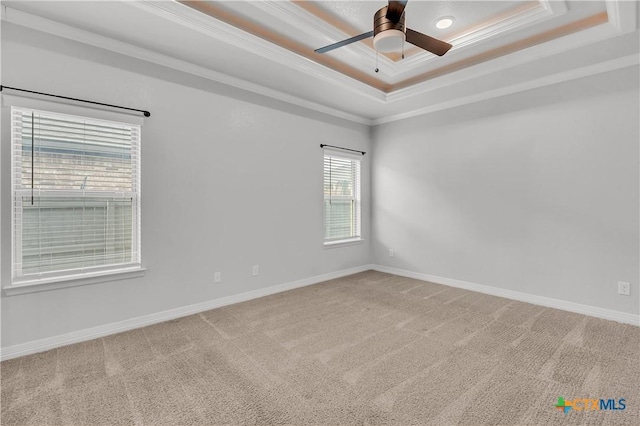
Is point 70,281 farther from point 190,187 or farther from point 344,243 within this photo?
point 344,243

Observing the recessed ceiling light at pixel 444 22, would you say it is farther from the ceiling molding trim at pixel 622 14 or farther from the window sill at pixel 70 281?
the window sill at pixel 70 281

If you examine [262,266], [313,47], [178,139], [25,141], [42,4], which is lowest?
[262,266]

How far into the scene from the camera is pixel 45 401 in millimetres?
1847

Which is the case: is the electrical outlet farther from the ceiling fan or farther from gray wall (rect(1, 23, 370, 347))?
gray wall (rect(1, 23, 370, 347))

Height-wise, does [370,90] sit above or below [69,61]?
above

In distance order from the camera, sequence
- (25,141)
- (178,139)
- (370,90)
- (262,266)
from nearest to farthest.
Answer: (25,141) → (178,139) → (262,266) → (370,90)

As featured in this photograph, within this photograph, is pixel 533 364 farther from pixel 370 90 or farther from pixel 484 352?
pixel 370 90

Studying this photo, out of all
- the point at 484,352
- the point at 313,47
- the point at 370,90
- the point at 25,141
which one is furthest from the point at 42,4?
the point at 484,352

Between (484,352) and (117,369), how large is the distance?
2.86 meters

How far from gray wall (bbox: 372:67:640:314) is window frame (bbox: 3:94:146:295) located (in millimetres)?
3739

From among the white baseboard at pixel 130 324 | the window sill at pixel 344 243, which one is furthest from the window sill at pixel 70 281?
the window sill at pixel 344 243

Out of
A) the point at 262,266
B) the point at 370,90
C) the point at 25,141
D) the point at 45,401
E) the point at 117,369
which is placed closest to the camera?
the point at 45,401

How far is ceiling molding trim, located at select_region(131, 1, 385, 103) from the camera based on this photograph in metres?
2.39

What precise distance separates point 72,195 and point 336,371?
8.84 ft
